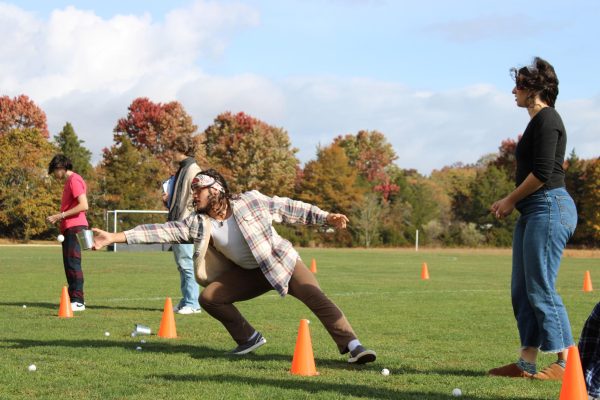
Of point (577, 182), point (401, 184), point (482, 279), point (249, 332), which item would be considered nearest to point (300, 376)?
point (249, 332)

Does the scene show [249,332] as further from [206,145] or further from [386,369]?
[206,145]

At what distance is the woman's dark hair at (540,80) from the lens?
20.7 feet

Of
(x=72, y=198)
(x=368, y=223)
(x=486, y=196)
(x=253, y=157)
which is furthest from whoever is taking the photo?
(x=253, y=157)

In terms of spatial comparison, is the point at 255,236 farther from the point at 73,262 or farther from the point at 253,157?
the point at 253,157

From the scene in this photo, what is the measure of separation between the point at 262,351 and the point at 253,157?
6521 centimetres

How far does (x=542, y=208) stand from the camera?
245 inches

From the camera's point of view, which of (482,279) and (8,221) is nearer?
(482,279)

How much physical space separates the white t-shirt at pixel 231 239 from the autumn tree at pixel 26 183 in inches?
2149

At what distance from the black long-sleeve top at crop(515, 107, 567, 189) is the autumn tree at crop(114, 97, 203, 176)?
253 feet

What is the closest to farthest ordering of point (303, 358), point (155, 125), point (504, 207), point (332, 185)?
point (504, 207), point (303, 358), point (332, 185), point (155, 125)

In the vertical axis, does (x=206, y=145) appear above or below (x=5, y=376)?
above

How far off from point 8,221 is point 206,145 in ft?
80.1

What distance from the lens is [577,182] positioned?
66875mm

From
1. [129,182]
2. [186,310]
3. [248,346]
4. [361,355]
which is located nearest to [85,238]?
[248,346]
